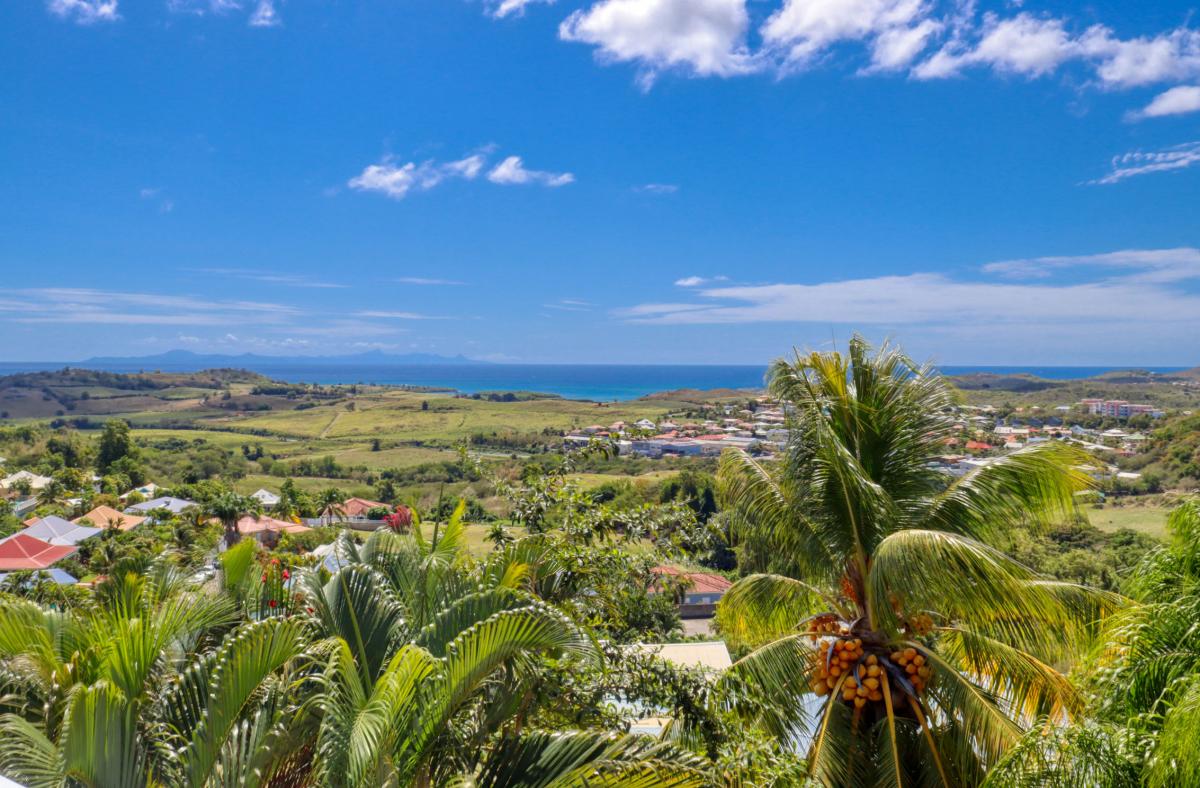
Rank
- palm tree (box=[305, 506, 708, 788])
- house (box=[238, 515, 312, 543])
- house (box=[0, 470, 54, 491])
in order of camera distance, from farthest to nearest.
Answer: house (box=[0, 470, 54, 491]) → house (box=[238, 515, 312, 543]) → palm tree (box=[305, 506, 708, 788])

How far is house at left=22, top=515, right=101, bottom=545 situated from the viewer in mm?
34438

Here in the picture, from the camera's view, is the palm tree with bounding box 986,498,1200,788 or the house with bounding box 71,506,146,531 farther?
the house with bounding box 71,506,146,531

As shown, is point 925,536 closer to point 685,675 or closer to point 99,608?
point 685,675

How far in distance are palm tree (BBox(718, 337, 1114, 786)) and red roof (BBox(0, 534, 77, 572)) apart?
100 feet

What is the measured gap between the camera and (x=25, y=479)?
52.8 metres

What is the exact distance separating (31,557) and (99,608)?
104ft

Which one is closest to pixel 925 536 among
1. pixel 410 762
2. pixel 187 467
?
pixel 410 762

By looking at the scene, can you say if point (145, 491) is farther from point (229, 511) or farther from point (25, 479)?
point (229, 511)

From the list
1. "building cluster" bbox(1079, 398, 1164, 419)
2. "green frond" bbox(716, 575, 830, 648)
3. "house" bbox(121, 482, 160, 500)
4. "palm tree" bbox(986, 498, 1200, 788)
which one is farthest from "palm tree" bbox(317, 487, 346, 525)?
"building cluster" bbox(1079, 398, 1164, 419)

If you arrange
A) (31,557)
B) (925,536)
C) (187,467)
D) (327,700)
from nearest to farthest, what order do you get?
(327,700) → (925,536) → (31,557) → (187,467)

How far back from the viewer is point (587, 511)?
18.7 ft

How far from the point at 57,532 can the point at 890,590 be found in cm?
4120

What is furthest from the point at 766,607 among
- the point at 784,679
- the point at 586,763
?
the point at 586,763

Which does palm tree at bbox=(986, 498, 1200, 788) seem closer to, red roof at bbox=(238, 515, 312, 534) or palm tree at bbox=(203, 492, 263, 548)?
red roof at bbox=(238, 515, 312, 534)
